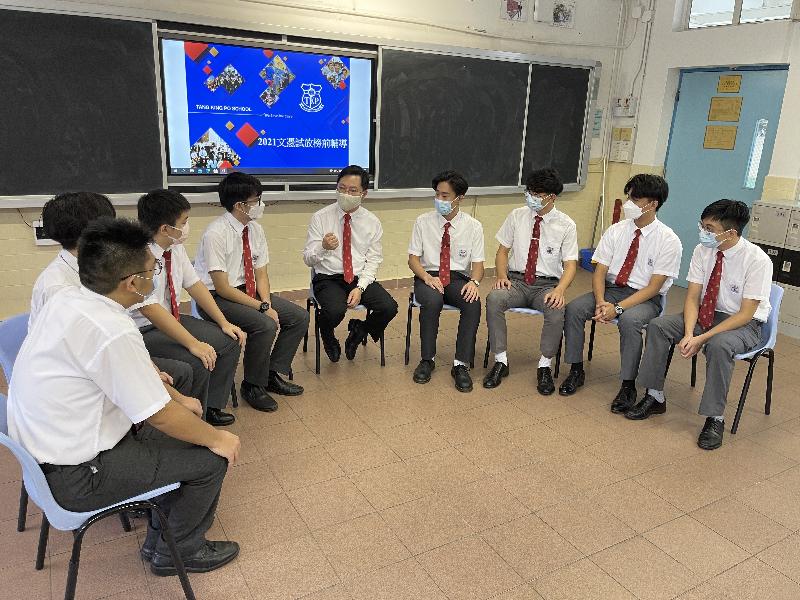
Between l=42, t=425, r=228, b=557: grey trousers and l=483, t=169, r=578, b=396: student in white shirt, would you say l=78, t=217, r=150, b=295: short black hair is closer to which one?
l=42, t=425, r=228, b=557: grey trousers

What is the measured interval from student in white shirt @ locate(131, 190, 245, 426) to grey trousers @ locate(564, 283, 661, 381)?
200 centimetres

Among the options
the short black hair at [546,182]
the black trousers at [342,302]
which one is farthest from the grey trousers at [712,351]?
the black trousers at [342,302]

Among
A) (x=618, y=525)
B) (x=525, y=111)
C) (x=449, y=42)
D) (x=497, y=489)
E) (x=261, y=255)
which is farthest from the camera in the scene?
(x=525, y=111)

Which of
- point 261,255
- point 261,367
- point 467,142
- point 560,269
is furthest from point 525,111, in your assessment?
point 261,367

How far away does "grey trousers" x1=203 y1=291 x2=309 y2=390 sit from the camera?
3160 millimetres

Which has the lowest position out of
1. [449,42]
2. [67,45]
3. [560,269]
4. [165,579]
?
[165,579]

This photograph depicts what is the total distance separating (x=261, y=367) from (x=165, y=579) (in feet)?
4.46

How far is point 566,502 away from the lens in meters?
2.51

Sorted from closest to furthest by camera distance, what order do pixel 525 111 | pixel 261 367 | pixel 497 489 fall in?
pixel 497 489 < pixel 261 367 < pixel 525 111

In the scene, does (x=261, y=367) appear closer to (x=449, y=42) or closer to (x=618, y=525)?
(x=618, y=525)

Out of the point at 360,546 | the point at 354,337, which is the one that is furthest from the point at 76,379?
the point at 354,337

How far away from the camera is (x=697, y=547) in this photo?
7.40ft

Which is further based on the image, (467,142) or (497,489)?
(467,142)

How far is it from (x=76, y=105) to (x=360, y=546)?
3482mm
